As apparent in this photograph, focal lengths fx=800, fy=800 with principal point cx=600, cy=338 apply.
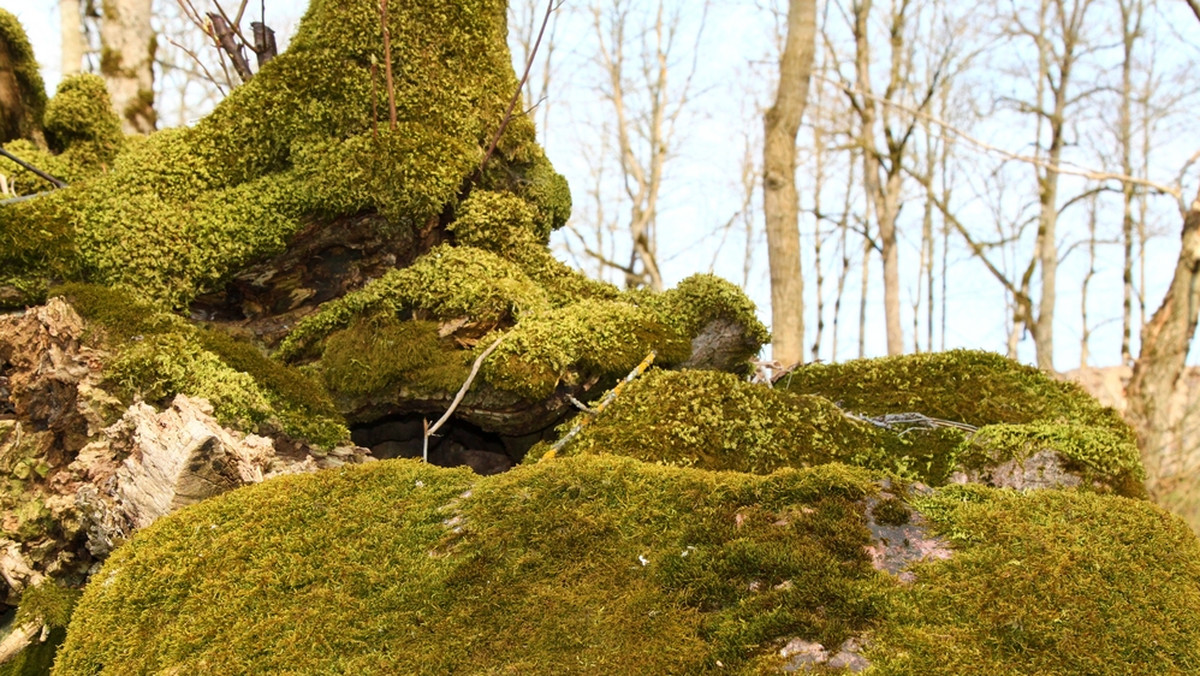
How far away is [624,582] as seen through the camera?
243 cm

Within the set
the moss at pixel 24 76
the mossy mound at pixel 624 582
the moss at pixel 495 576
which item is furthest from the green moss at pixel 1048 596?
the moss at pixel 24 76

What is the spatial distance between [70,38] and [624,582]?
1308cm

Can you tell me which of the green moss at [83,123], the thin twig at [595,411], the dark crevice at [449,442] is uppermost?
the green moss at [83,123]

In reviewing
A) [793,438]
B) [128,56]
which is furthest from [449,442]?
[128,56]

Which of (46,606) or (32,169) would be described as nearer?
(46,606)

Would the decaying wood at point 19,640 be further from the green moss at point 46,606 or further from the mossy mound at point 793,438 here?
the mossy mound at point 793,438

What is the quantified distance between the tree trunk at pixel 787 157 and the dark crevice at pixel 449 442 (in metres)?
5.69

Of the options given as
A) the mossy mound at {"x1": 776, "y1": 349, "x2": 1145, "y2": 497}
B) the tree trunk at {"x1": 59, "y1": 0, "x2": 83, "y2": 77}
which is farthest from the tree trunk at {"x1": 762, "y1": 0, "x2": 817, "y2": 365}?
the tree trunk at {"x1": 59, "y1": 0, "x2": 83, "y2": 77}

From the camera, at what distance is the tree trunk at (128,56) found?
362 inches

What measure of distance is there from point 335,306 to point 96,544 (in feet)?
5.95

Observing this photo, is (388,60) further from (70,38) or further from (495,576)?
(70,38)

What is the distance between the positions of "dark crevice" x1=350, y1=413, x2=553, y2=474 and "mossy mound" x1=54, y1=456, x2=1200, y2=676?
5.45 feet

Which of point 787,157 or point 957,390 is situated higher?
point 787,157

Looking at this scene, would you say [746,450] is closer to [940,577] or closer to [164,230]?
[940,577]
